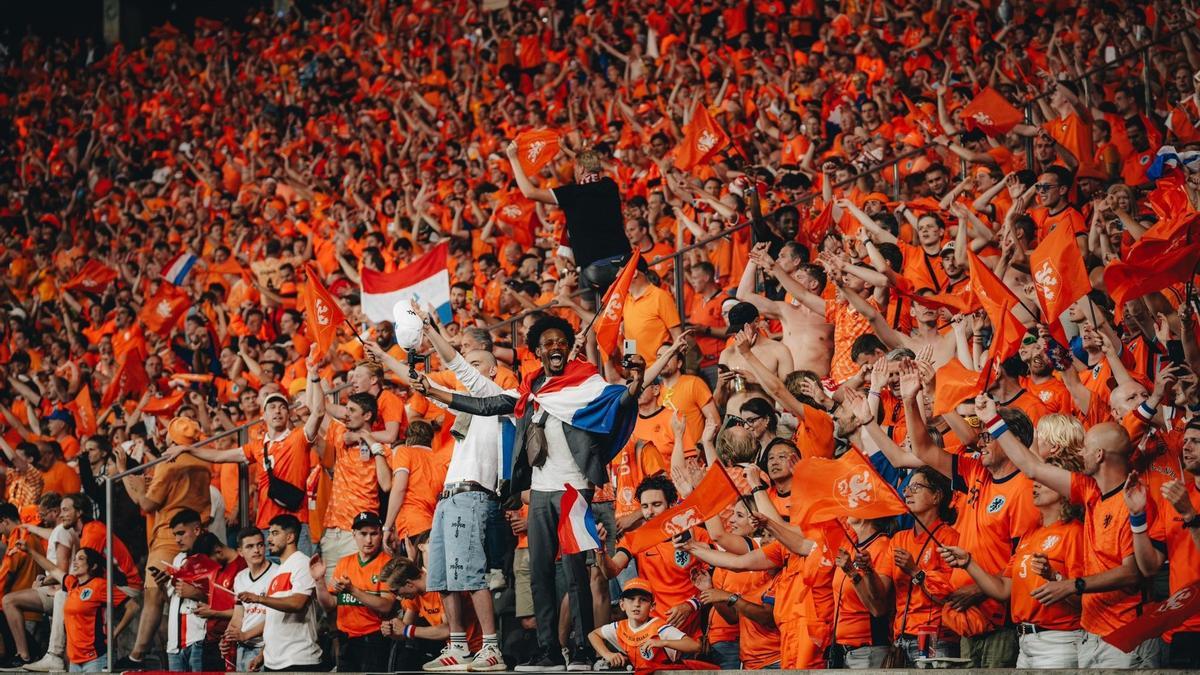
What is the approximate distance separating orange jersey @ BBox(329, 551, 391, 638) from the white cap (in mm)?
1958

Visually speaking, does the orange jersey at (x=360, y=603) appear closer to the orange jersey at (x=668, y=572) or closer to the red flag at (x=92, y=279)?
the orange jersey at (x=668, y=572)

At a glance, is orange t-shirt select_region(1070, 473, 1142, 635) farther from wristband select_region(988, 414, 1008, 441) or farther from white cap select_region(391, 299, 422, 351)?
white cap select_region(391, 299, 422, 351)

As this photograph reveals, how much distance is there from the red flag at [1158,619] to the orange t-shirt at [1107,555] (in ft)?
0.38

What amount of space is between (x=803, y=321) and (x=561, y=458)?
307 cm

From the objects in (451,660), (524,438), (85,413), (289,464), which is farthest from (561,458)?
(85,413)

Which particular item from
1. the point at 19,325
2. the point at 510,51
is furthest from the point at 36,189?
the point at 510,51

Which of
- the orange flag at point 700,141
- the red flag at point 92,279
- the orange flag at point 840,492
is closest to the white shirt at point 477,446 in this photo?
the orange flag at point 840,492

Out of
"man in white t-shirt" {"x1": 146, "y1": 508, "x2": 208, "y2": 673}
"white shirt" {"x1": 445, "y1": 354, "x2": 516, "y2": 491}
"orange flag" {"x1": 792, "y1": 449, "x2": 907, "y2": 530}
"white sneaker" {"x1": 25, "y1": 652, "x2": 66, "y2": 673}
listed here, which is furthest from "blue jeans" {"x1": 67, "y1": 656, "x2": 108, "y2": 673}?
"orange flag" {"x1": 792, "y1": 449, "x2": 907, "y2": 530}

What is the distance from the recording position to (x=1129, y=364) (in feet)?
29.1

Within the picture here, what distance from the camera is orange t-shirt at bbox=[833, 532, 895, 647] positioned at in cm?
781

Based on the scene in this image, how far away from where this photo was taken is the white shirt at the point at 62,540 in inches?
492

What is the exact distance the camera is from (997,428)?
24.7 ft

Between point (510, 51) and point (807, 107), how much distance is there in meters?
7.49

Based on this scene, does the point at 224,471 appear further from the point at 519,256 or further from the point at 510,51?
the point at 510,51
